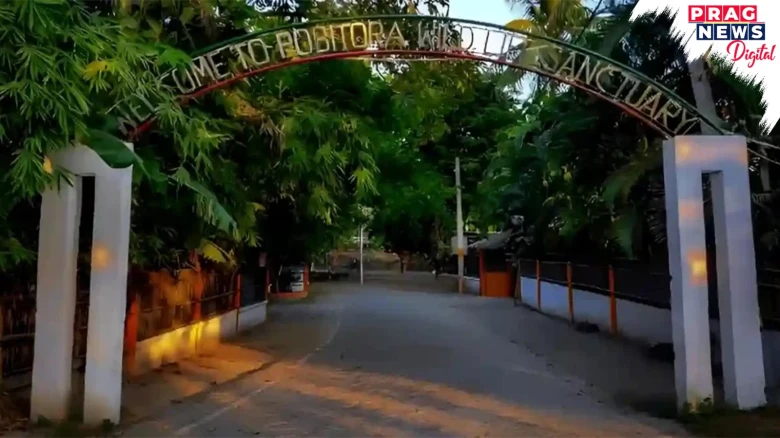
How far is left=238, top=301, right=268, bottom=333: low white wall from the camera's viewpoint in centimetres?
1783

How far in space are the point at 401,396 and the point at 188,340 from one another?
5177 millimetres

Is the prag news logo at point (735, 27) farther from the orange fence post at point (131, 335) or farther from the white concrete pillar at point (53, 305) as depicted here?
the orange fence post at point (131, 335)

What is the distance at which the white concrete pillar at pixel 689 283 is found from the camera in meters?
7.57

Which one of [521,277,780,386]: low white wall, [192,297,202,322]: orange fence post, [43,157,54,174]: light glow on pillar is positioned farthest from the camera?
[192,297,202,322]: orange fence post

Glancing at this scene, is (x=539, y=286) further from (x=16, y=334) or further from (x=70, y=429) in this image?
(x=70, y=429)

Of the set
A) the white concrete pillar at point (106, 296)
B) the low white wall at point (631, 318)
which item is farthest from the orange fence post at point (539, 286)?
the white concrete pillar at point (106, 296)

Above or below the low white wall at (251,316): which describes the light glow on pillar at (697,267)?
above

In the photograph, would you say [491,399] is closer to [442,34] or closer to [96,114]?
[442,34]

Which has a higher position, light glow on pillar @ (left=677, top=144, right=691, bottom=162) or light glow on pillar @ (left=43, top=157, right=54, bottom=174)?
light glow on pillar @ (left=677, top=144, right=691, bottom=162)

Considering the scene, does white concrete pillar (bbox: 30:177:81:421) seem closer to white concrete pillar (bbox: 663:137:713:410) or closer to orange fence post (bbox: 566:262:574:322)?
white concrete pillar (bbox: 663:137:713:410)

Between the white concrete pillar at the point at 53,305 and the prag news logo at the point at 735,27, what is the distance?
7.87 metres

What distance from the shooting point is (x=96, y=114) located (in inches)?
284

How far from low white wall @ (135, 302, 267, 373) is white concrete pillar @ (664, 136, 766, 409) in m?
7.03

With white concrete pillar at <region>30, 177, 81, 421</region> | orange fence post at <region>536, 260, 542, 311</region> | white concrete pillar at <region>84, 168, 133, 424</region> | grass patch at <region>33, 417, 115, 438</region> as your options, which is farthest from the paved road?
orange fence post at <region>536, 260, 542, 311</region>
